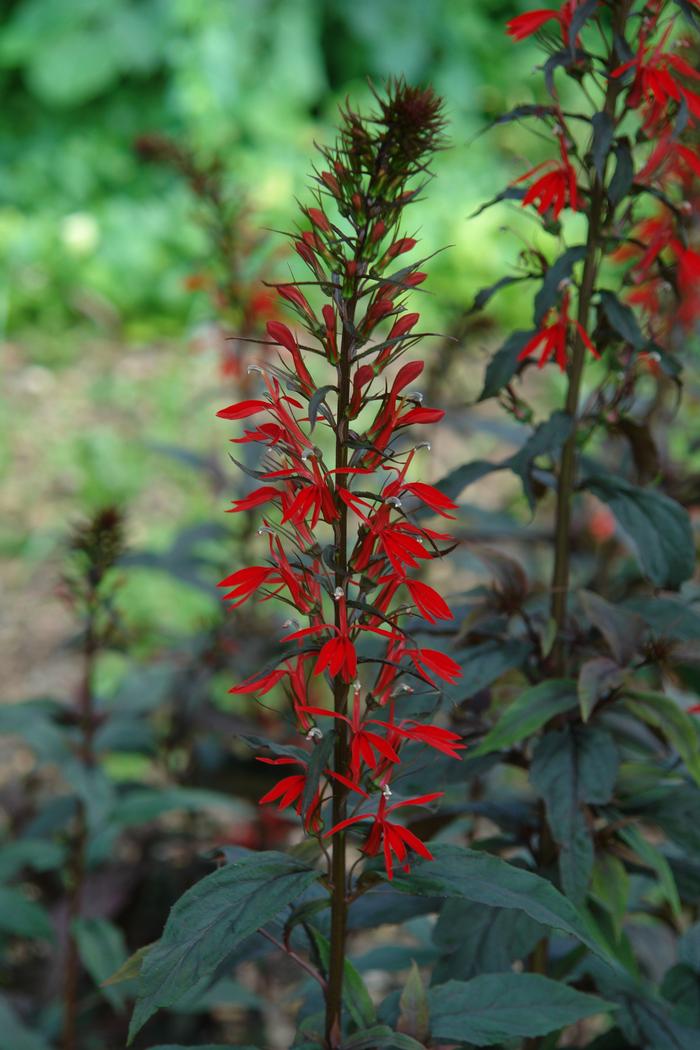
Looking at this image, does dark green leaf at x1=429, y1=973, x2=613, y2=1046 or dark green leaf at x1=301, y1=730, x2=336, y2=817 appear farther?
dark green leaf at x1=429, y1=973, x2=613, y2=1046

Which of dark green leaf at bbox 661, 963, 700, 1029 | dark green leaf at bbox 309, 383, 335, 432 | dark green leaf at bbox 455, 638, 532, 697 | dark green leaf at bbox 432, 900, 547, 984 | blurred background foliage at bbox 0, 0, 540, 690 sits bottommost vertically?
dark green leaf at bbox 661, 963, 700, 1029

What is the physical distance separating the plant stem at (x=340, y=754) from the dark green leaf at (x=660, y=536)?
448 mm

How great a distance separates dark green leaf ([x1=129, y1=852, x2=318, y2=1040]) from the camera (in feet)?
2.87

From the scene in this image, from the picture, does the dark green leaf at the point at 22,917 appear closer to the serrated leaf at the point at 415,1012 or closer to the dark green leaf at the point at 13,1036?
the dark green leaf at the point at 13,1036

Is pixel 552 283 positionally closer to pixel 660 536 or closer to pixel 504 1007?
pixel 660 536

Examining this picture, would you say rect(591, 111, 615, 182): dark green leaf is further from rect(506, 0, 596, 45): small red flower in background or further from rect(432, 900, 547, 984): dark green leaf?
rect(432, 900, 547, 984): dark green leaf

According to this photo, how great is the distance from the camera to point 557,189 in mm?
1175

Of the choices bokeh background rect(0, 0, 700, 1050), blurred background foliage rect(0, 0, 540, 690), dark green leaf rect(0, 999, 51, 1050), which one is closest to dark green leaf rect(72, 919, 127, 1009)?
bokeh background rect(0, 0, 700, 1050)

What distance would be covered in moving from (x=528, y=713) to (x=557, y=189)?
532 mm

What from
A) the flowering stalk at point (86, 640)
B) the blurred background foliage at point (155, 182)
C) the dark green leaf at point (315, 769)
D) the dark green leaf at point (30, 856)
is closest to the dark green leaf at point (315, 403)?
the dark green leaf at point (315, 769)

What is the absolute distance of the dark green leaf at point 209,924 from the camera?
0.87 m

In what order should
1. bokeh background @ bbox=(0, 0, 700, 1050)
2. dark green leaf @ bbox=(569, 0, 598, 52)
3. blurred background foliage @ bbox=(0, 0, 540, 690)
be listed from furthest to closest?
blurred background foliage @ bbox=(0, 0, 540, 690), bokeh background @ bbox=(0, 0, 700, 1050), dark green leaf @ bbox=(569, 0, 598, 52)

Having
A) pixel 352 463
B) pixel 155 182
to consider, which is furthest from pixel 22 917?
pixel 155 182

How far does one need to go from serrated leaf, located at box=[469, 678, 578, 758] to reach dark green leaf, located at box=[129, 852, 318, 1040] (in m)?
0.35
